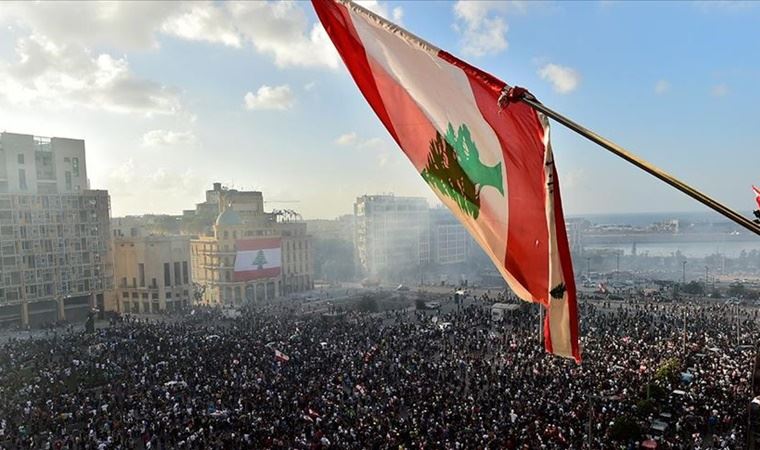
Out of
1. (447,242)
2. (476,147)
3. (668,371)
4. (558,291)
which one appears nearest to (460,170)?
(476,147)

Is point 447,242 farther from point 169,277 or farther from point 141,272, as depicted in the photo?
point 141,272

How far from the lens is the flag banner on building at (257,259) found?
57.9 metres

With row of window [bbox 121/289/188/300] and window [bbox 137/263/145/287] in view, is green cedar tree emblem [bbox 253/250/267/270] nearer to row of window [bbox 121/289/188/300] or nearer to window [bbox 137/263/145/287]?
row of window [bbox 121/289/188/300]

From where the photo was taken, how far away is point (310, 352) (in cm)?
2594

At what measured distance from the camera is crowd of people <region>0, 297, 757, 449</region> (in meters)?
16.4

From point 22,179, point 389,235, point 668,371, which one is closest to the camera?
point 668,371

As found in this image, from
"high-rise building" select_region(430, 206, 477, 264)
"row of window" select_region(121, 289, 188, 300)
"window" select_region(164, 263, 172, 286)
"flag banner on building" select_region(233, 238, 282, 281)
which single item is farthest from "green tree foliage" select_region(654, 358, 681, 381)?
"high-rise building" select_region(430, 206, 477, 264)

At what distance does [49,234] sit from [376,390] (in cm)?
3784

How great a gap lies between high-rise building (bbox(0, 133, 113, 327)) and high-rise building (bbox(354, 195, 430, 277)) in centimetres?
4146

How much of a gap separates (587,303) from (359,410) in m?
32.2

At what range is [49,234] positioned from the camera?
46.6m

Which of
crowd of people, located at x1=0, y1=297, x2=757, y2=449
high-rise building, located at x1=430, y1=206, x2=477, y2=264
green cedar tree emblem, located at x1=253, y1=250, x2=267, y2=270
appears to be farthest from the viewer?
high-rise building, located at x1=430, y1=206, x2=477, y2=264

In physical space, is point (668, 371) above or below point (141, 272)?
below

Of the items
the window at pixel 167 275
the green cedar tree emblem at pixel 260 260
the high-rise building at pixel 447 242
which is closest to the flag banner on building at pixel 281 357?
the window at pixel 167 275
